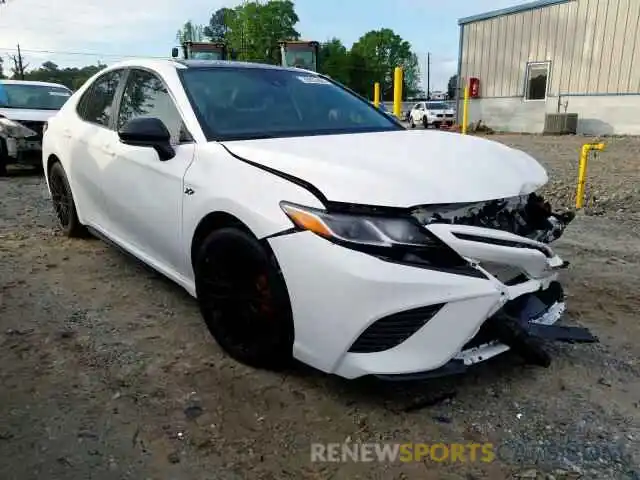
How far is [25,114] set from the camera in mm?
9625

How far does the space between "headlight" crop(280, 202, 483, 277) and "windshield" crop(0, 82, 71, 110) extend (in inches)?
389

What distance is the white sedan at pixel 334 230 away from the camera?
2193 mm

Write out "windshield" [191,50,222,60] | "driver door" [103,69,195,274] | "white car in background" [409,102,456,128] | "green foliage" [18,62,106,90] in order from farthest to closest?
"green foliage" [18,62,106,90] → "white car in background" [409,102,456,128] → "windshield" [191,50,222,60] → "driver door" [103,69,195,274]

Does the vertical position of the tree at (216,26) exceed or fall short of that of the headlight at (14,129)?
it exceeds it

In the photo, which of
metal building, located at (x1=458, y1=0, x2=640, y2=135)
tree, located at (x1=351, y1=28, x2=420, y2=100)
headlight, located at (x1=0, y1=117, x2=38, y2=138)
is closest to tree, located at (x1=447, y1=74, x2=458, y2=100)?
metal building, located at (x1=458, y1=0, x2=640, y2=135)

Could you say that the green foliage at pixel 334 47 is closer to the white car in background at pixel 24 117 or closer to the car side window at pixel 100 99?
the white car in background at pixel 24 117

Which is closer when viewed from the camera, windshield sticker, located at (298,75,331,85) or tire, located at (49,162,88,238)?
windshield sticker, located at (298,75,331,85)

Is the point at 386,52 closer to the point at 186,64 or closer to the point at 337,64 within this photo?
the point at 337,64

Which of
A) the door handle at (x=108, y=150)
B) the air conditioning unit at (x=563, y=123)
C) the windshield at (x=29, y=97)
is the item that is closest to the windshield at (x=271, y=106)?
the door handle at (x=108, y=150)

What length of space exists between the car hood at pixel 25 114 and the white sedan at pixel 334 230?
721 cm

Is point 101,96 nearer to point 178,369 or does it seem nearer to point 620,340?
point 178,369

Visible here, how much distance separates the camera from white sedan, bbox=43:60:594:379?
2193mm

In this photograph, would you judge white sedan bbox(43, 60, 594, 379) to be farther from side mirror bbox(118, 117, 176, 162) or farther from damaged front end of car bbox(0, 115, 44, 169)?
damaged front end of car bbox(0, 115, 44, 169)

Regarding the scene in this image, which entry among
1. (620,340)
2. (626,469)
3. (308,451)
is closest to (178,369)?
(308,451)
